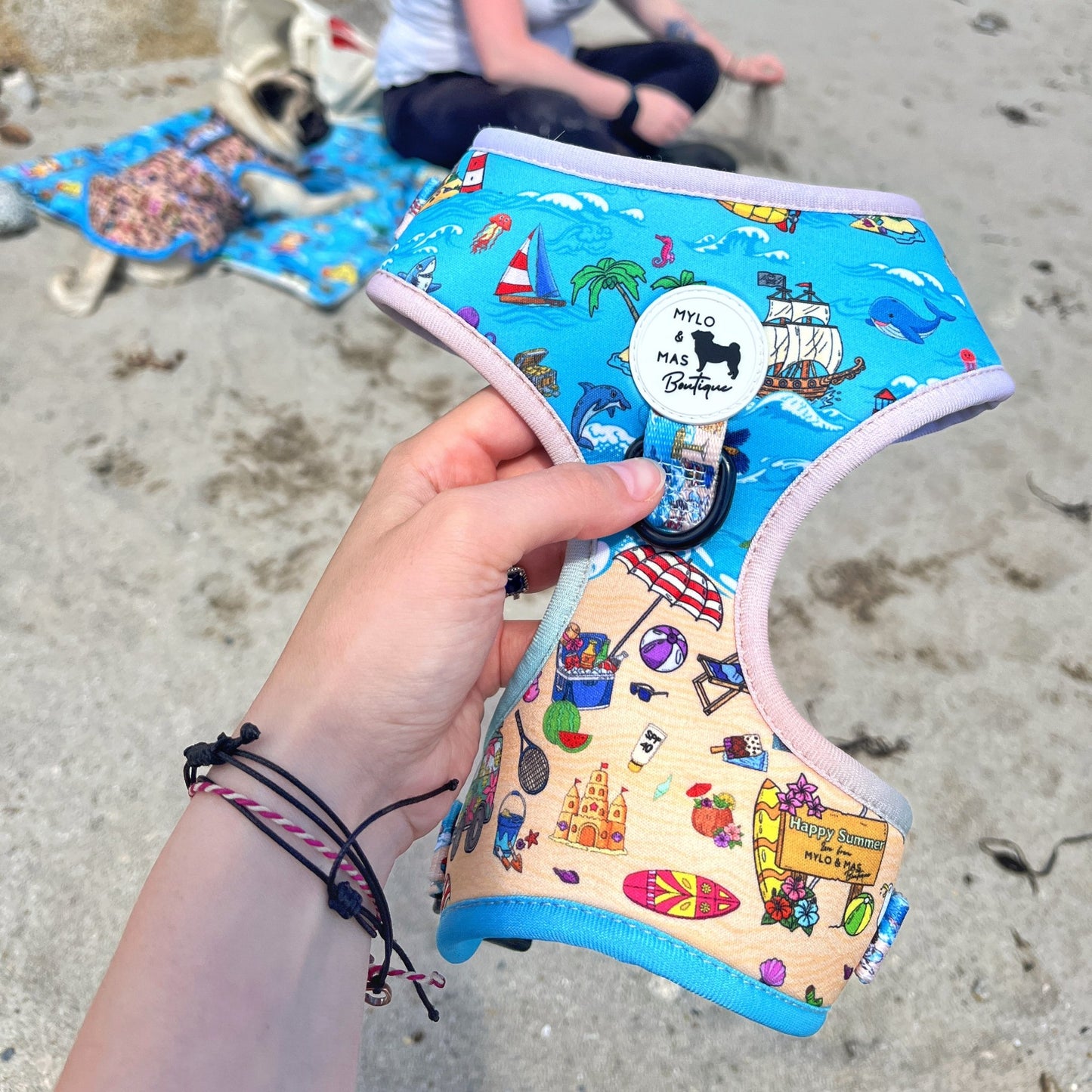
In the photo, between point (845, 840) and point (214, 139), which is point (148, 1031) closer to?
point (845, 840)

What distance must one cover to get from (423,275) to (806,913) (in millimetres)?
791

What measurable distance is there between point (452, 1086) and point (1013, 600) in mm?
1226

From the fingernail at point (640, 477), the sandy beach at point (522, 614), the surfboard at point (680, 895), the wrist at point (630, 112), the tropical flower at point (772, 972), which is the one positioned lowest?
the sandy beach at point (522, 614)

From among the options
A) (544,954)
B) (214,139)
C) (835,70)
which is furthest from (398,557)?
(835,70)

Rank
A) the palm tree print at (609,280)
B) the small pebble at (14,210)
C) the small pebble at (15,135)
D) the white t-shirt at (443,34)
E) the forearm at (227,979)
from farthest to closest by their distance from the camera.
A: 1. the small pebble at (15,135)
2. the small pebble at (14,210)
3. the white t-shirt at (443,34)
4. the palm tree print at (609,280)
5. the forearm at (227,979)

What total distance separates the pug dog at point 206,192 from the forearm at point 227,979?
5.15 ft

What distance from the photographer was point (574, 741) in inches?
31.1

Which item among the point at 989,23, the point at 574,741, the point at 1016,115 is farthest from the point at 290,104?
the point at 989,23

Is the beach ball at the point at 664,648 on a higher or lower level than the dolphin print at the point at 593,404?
lower

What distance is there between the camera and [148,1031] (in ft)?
1.82

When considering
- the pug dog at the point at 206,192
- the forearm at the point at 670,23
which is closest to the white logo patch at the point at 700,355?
the pug dog at the point at 206,192

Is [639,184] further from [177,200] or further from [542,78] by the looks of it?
[177,200]

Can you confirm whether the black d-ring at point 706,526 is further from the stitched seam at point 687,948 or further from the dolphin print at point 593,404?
the stitched seam at point 687,948

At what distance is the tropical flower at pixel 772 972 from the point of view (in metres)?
0.73
